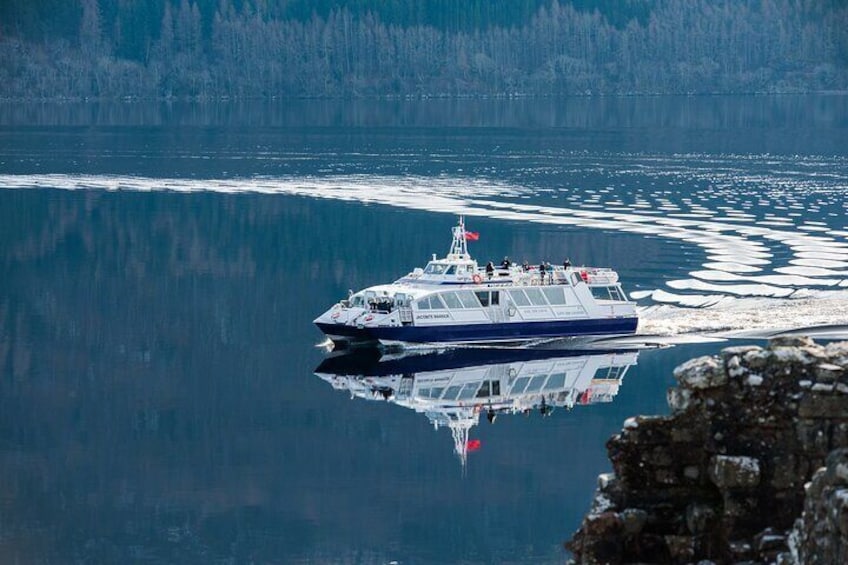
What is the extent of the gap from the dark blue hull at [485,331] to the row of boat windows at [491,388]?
15.9 feet

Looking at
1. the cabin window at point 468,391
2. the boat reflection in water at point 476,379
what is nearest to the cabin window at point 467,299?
the boat reflection in water at point 476,379

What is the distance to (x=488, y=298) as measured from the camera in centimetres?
6106

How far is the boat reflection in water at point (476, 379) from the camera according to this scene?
5078 centimetres

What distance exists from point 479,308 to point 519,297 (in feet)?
5.16

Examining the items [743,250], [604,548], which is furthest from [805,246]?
[604,548]

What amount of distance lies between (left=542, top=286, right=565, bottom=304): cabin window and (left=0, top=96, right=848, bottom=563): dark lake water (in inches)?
109

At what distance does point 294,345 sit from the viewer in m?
59.9

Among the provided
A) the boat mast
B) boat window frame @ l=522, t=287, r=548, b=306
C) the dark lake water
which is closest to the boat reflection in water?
the dark lake water

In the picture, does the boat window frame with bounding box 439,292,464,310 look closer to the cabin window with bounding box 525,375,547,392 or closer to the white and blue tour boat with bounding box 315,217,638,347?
the white and blue tour boat with bounding box 315,217,638,347

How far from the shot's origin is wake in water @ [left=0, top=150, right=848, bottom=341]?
6344 cm

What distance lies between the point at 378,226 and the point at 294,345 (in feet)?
115

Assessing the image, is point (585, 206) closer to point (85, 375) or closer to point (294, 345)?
point (294, 345)

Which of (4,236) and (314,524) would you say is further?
(4,236)

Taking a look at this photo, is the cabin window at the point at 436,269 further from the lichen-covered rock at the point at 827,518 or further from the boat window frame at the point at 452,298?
the lichen-covered rock at the point at 827,518
